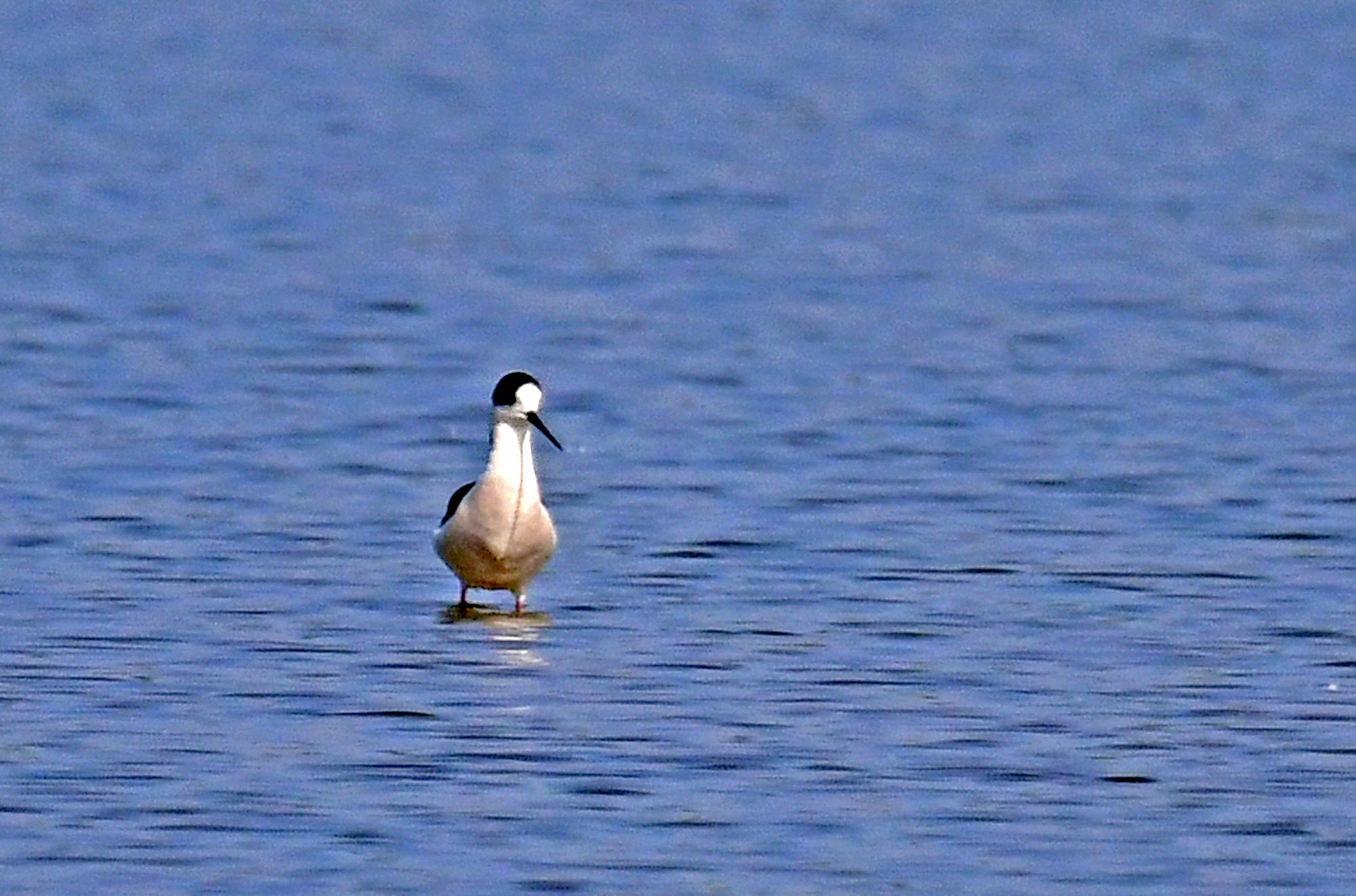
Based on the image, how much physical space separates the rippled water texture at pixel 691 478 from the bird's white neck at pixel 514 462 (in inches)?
20.0

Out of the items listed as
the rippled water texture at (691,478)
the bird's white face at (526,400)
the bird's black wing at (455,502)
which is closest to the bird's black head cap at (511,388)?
the bird's white face at (526,400)

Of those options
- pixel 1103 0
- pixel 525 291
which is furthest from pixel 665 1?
pixel 525 291

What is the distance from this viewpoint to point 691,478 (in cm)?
1756

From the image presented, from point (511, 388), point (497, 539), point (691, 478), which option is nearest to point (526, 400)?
point (511, 388)

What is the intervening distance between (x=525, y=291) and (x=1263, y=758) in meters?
13.5

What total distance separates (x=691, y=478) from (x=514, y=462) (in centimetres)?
300

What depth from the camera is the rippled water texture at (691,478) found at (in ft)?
35.1

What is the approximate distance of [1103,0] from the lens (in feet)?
149

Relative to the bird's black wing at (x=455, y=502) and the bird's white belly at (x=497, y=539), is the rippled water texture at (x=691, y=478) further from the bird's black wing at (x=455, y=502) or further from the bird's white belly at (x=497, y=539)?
the bird's black wing at (x=455, y=502)

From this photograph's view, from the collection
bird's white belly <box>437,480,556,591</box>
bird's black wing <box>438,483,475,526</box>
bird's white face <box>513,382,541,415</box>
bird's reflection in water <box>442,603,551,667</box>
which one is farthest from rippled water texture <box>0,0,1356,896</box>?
bird's white face <box>513,382,541,415</box>

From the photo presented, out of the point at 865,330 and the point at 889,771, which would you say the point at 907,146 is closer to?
the point at 865,330

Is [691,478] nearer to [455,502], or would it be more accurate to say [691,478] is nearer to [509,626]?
[455,502]

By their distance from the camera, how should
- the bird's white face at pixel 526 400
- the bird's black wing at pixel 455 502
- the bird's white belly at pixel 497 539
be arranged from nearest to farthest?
the bird's white belly at pixel 497 539, the bird's black wing at pixel 455 502, the bird's white face at pixel 526 400

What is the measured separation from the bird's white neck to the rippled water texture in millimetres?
509
